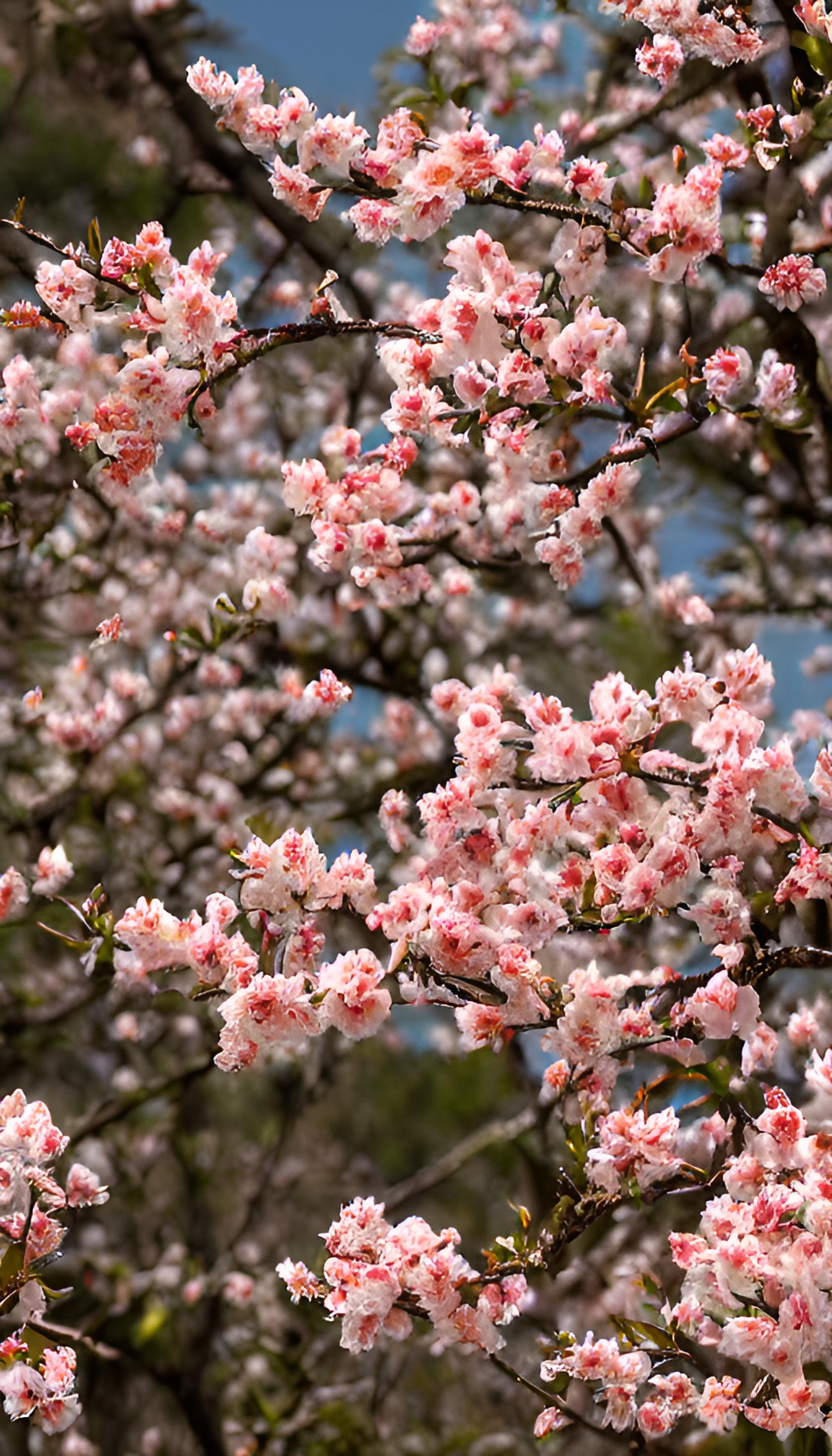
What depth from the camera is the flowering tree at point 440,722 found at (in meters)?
1.65

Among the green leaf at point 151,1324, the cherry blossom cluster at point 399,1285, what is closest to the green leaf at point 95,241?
the cherry blossom cluster at point 399,1285

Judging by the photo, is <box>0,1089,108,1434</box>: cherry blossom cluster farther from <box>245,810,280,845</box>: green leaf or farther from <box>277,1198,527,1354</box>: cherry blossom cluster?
<box>245,810,280,845</box>: green leaf

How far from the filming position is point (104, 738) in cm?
368

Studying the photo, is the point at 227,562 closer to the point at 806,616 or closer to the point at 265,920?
the point at 806,616

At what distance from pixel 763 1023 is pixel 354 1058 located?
3724mm

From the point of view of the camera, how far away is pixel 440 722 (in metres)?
3.37

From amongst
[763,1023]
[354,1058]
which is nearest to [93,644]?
[763,1023]

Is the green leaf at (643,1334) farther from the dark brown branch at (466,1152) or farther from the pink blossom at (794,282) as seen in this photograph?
the pink blossom at (794,282)

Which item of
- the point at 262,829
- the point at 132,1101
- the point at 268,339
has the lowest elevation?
the point at 132,1101

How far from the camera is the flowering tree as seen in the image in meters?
1.65

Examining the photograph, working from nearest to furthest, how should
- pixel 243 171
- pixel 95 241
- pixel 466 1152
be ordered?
pixel 95 241, pixel 243 171, pixel 466 1152

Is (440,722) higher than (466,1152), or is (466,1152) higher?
(440,722)

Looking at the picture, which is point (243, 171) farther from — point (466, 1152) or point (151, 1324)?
point (151, 1324)

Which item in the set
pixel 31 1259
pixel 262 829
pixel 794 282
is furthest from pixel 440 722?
pixel 31 1259
